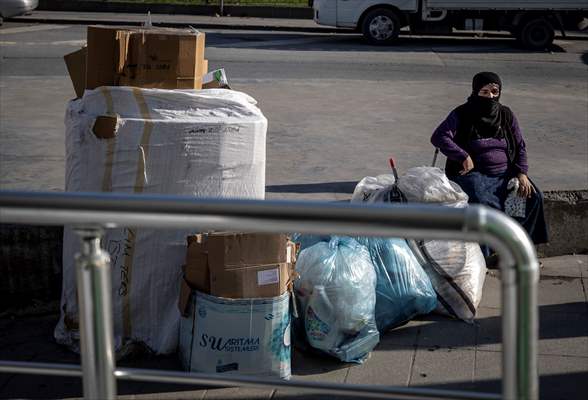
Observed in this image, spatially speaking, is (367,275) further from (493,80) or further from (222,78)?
(493,80)

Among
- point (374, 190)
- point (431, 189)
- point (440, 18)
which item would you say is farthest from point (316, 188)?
point (440, 18)

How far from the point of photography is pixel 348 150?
842cm

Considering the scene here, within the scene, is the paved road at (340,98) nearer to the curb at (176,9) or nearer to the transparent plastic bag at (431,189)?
the transparent plastic bag at (431,189)

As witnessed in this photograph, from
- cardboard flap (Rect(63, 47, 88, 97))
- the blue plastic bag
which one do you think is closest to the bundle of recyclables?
the blue plastic bag

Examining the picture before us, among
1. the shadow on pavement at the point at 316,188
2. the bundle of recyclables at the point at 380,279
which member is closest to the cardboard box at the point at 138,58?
the bundle of recyclables at the point at 380,279

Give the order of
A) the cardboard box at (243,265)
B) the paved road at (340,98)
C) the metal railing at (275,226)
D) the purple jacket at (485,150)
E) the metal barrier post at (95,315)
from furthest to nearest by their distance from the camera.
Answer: the paved road at (340,98) < the purple jacket at (485,150) < the cardboard box at (243,265) < the metal barrier post at (95,315) < the metal railing at (275,226)

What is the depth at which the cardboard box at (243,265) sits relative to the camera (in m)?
4.73

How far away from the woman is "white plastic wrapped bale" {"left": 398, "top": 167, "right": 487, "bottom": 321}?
1.94 ft

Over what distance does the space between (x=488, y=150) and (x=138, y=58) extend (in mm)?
2466

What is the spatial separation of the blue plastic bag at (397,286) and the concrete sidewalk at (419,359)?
11 cm

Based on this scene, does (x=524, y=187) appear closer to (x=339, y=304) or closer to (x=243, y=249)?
(x=339, y=304)

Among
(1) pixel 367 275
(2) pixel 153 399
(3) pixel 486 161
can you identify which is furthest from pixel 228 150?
(3) pixel 486 161

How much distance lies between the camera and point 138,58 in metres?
5.19

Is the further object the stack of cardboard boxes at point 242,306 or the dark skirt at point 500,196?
the dark skirt at point 500,196
